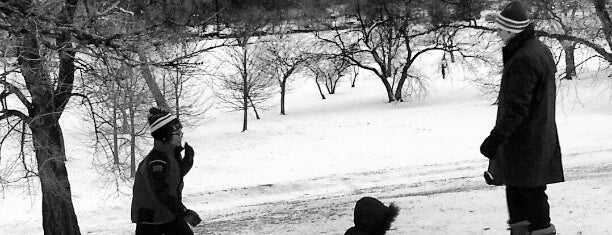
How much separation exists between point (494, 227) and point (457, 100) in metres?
27.1

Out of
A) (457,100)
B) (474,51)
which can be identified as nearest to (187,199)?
(457,100)

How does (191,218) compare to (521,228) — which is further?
(191,218)

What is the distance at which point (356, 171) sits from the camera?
70.6 ft

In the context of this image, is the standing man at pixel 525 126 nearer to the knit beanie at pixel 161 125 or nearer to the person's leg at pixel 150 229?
the knit beanie at pixel 161 125

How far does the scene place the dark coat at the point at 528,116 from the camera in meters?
3.97

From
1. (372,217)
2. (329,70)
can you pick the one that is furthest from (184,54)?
(372,217)

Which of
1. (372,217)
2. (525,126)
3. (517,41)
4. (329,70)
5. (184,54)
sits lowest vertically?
(372,217)

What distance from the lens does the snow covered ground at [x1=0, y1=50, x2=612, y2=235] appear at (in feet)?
26.9

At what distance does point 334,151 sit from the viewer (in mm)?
24859

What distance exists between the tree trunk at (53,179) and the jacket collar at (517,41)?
693cm

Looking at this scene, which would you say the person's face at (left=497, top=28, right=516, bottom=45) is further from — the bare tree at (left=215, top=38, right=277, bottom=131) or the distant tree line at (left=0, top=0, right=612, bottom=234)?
the bare tree at (left=215, top=38, right=277, bottom=131)

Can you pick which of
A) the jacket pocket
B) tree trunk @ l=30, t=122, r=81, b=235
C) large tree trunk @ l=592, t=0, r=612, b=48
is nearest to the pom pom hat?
the jacket pocket

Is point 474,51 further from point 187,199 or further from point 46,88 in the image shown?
point 46,88

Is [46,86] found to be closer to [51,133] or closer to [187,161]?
[51,133]
